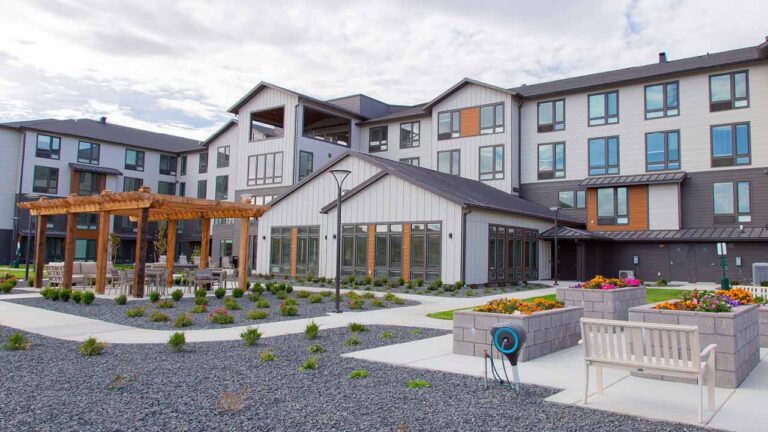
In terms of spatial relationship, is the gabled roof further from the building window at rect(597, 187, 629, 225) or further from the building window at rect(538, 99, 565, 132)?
the building window at rect(597, 187, 629, 225)

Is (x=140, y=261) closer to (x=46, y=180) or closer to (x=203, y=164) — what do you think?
(x=46, y=180)

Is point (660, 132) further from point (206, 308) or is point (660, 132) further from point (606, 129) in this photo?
point (206, 308)

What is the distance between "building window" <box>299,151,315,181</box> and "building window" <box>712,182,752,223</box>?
23.9m

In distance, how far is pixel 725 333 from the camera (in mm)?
6648

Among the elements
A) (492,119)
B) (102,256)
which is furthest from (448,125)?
(102,256)

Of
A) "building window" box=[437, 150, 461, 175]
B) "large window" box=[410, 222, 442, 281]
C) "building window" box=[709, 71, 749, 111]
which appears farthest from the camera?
"building window" box=[437, 150, 461, 175]

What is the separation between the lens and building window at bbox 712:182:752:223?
29.1 meters

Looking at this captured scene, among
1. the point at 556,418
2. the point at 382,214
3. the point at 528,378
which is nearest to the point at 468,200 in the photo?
the point at 382,214

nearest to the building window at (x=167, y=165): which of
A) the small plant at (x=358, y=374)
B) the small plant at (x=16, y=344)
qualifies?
the small plant at (x=16, y=344)

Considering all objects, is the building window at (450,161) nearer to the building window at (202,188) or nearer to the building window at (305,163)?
the building window at (305,163)

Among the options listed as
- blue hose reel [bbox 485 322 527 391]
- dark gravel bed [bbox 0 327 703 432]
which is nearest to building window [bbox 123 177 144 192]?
dark gravel bed [bbox 0 327 703 432]

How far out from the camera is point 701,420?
515 centimetres

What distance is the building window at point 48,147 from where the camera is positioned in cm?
4516

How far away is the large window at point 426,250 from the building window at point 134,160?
1444 inches
